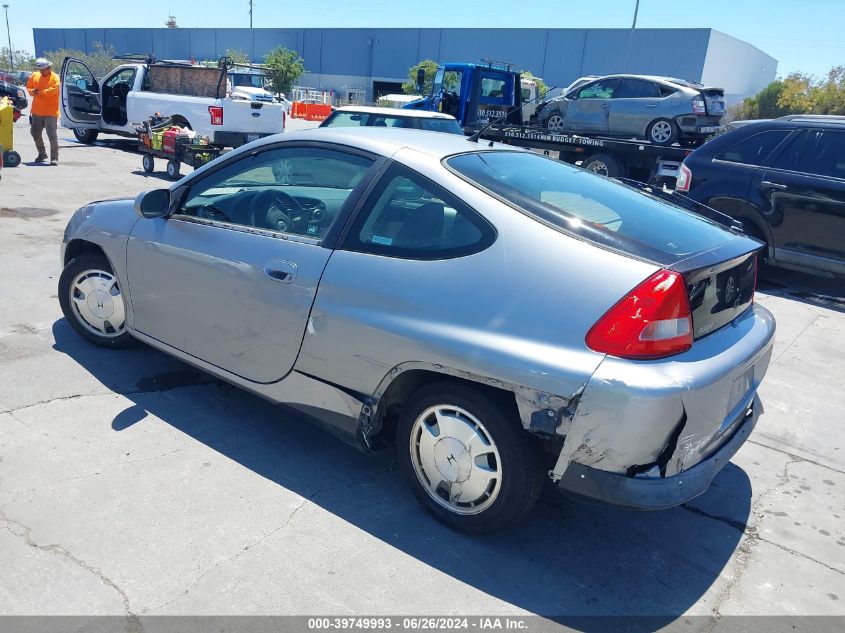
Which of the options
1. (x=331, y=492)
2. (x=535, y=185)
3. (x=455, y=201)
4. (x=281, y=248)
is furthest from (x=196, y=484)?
(x=535, y=185)

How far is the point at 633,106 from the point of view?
1377 cm

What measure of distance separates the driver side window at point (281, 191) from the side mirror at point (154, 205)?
0.09 m

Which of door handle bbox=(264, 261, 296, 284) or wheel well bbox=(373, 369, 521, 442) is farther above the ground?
door handle bbox=(264, 261, 296, 284)

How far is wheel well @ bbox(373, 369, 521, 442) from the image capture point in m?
2.67

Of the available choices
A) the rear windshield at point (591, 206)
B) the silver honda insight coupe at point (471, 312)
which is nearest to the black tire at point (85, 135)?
the silver honda insight coupe at point (471, 312)

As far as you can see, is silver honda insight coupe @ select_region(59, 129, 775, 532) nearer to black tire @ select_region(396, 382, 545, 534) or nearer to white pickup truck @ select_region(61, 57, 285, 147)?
black tire @ select_region(396, 382, 545, 534)

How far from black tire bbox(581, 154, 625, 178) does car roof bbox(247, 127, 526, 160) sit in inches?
402

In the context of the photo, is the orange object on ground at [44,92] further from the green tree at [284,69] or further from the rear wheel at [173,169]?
the green tree at [284,69]

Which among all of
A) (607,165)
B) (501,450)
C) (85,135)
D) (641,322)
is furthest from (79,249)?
(85,135)

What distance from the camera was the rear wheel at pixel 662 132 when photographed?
1325 cm

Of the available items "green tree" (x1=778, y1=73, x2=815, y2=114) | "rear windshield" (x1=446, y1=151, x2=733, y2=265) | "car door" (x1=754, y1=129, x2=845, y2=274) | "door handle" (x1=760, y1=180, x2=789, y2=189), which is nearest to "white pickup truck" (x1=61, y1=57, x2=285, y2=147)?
"door handle" (x1=760, y1=180, x2=789, y2=189)

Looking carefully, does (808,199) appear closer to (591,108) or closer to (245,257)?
(245,257)

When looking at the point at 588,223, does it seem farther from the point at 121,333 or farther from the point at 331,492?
the point at 121,333

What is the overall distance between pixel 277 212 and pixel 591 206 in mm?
1630
